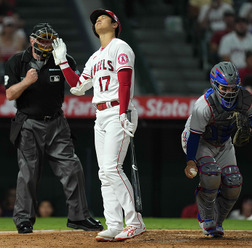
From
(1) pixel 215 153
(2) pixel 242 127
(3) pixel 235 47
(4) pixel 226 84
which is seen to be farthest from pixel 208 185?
(3) pixel 235 47

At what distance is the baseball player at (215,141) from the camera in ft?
19.1

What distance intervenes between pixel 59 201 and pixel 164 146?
180 cm

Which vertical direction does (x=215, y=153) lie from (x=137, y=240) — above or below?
above

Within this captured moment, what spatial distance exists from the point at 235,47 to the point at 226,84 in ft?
19.3

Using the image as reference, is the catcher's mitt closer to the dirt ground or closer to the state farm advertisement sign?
the dirt ground

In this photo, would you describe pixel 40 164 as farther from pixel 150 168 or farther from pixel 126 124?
pixel 150 168

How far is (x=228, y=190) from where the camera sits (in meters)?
6.02

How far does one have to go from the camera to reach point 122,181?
18.8 ft

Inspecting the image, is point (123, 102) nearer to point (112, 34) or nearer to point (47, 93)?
point (112, 34)

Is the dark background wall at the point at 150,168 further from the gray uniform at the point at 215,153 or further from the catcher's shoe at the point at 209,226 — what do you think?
the catcher's shoe at the point at 209,226

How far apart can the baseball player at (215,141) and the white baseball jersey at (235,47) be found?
545cm

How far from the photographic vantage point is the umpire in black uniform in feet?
21.2

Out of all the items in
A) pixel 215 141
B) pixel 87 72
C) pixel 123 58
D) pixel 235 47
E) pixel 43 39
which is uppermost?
pixel 235 47

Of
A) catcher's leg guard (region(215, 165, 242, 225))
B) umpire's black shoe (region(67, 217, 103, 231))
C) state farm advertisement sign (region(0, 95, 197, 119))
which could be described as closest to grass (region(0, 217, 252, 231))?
umpire's black shoe (region(67, 217, 103, 231))
